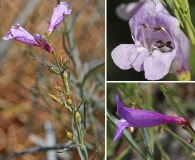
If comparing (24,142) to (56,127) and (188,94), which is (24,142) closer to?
(56,127)

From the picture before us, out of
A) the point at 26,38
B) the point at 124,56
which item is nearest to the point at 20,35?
the point at 26,38

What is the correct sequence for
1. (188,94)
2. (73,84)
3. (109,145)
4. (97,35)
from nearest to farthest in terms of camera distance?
(73,84) → (109,145) → (188,94) → (97,35)

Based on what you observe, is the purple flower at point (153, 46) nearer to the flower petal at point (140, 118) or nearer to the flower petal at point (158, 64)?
the flower petal at point (158, 64)

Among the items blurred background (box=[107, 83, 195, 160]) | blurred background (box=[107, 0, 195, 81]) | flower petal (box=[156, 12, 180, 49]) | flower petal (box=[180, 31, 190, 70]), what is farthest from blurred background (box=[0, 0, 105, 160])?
flower petal (box=[156, 12, 180, 49])

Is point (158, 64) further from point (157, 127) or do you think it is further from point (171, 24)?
point (157, 127)

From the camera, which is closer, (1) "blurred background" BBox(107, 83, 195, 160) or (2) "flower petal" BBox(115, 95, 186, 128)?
(2) "flower petal" BBox(115, 95, 186, 128)

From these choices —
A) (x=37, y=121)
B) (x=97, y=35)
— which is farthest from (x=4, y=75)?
(x=97, y=35)

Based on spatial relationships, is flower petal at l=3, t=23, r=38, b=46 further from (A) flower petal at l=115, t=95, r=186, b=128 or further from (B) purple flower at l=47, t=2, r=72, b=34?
(A) flower petal at l=115, t=95, r=186, b=128

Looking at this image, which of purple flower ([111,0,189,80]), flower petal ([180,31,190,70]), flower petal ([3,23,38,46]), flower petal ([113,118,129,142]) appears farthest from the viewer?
flower petal ([180,31,190,70])
